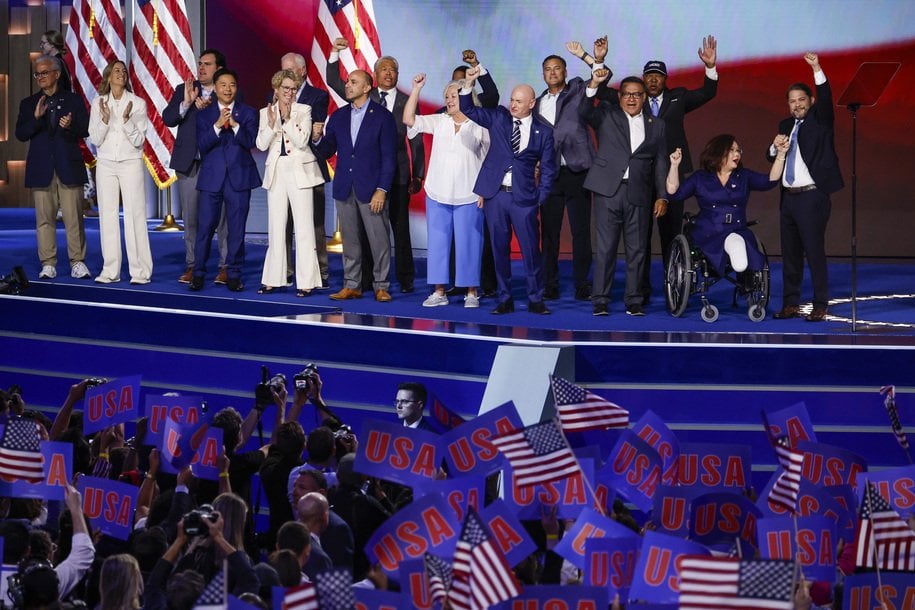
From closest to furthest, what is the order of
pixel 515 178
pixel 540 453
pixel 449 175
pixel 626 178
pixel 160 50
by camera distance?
pixel 540 453
pixel 515 178
pixel 626 178
pixel 449 175
pixel 160 50

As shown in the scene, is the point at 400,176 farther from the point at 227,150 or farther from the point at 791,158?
the point at 791,158

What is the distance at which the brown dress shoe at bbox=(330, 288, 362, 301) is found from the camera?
10.5 metres

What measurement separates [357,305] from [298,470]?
4326 mm

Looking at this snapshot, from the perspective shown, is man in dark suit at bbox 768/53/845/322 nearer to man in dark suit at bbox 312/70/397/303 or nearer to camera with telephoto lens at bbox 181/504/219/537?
man in dark suit at bbox 312/70/397/303

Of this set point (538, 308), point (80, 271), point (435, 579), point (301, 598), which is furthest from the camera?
point (80, 271)

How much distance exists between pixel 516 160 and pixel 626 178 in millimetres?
731

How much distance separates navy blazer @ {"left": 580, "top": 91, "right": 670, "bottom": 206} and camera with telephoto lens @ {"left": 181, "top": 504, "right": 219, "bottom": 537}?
215 inches

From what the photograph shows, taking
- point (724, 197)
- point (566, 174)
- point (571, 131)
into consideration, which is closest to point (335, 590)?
point (724, 197)

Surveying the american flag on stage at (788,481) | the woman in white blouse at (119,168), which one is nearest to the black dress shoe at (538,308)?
the woman in white blouse at (119,168)

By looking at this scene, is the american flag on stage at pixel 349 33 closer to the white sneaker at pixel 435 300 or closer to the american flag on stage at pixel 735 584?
the white sneaker at pixel 435 300

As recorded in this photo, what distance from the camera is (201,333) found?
9344 mm

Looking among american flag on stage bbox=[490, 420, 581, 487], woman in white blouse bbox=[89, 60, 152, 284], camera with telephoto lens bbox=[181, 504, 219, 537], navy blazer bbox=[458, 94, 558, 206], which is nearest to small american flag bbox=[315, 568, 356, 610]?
camera with telephoto lens bbox=[181, 504, 219, 537]

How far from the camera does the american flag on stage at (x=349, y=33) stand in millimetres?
12005

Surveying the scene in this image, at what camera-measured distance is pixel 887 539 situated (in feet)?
15.7
